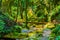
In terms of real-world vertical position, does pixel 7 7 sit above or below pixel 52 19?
above

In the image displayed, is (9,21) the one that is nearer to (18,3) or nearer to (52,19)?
(18,3)

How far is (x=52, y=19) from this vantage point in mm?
8078

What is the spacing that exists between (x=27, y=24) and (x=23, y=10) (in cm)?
83

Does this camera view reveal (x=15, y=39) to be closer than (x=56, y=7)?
Yes

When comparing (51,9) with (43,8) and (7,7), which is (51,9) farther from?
(7,7)

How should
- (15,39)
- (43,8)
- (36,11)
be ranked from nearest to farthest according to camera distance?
(15,39), (43,8), (36,11)

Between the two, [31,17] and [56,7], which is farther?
[31,17]

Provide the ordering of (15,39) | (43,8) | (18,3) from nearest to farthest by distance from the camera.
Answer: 1. (15,39)
2. (18,3)
3. (43,8)

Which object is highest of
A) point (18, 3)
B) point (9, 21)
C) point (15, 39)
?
point (18, 3)

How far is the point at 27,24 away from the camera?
8008 millimetres

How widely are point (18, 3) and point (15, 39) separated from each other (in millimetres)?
1781

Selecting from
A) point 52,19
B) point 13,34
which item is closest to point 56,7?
point 52,19

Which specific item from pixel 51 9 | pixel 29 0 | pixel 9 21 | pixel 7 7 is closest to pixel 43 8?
pixel 51 9

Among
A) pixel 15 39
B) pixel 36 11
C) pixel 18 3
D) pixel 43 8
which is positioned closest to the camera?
pixel 15 39
